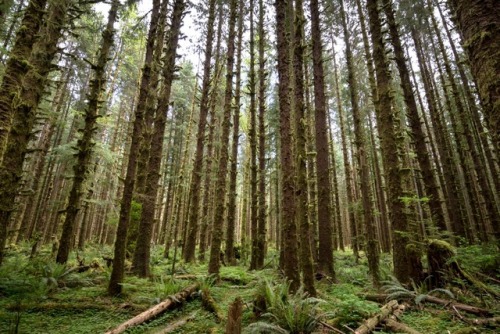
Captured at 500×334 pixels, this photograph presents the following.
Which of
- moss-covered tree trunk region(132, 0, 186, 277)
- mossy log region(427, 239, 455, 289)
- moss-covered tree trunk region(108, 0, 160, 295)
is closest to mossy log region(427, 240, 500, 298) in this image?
mossy log region(427, 239, 455, 289)

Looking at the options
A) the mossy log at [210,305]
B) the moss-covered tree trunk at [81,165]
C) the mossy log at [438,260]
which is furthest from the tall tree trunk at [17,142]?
the mossy log at [438,260]

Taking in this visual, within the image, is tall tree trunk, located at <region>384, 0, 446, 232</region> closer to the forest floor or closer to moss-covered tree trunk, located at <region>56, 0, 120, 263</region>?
the forest floor

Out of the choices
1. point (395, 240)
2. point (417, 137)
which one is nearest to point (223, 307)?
point (395, 240)

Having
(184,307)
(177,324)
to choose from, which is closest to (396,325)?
(177,324)

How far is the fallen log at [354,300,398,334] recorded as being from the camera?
13.8 ft

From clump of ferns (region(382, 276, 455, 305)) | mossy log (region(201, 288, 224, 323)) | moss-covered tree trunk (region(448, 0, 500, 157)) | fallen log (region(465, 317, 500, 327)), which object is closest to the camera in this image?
moss-covered tree trunk (region(448, 0, 500, 157))

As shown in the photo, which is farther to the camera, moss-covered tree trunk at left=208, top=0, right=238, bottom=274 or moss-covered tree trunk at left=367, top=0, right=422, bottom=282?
moss-covered tree trunk at left=208, top=0, right=238, bottom=274

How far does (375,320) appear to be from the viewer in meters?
4.52

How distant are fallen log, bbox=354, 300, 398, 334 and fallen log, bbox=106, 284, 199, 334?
13.0 ft

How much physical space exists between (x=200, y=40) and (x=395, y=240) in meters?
15.7

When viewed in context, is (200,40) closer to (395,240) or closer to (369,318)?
(395,240)

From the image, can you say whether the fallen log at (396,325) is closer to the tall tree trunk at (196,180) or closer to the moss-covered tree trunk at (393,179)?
the moss-covered tree trunk at (393,179)

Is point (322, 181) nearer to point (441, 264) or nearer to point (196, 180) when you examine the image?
point (441, 264)

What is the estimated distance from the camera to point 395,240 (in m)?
7.19
